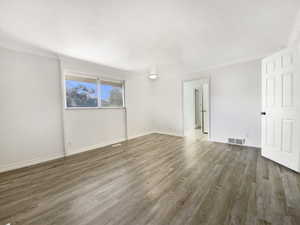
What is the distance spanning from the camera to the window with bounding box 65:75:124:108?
11.5ft

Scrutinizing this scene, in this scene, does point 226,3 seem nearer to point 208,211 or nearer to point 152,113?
point 208,211

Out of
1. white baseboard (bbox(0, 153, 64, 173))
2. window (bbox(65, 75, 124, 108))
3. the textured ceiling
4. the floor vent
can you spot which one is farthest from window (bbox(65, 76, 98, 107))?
the floor vent

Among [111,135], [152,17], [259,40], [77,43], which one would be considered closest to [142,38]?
[152,17]

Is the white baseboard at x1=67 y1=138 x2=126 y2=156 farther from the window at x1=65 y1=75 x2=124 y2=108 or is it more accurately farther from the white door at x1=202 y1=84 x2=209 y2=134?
the white door at x1=202 y1=84 x2=209 y2=134

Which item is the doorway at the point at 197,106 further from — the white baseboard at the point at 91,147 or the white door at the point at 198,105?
the white baseboard at the point at 91,147

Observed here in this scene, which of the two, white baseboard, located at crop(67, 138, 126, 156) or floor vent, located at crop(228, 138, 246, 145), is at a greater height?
floor vent, located at crop(228, 138, 246, 145)

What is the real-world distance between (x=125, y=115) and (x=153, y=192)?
3156mm

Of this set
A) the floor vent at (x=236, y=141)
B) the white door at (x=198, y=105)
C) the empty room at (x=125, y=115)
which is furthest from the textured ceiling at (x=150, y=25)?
the white door at (x=198, y=105)

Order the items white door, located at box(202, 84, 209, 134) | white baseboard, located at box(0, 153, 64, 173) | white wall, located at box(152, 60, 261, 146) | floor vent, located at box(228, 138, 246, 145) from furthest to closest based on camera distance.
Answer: white door, located at box(202, 84, 209, 134), floor vent, located at box(228, 138, 246, 145), white wall, located at box(152, 60, 261, 146), white baseboard, located at box(0, 153, 64, 173)

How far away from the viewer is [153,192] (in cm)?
187

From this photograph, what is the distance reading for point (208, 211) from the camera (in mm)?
1519

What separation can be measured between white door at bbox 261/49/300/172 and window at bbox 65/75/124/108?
12.7 feet

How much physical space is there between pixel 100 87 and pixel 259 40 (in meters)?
3.85

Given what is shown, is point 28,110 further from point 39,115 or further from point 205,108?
point 205,108
